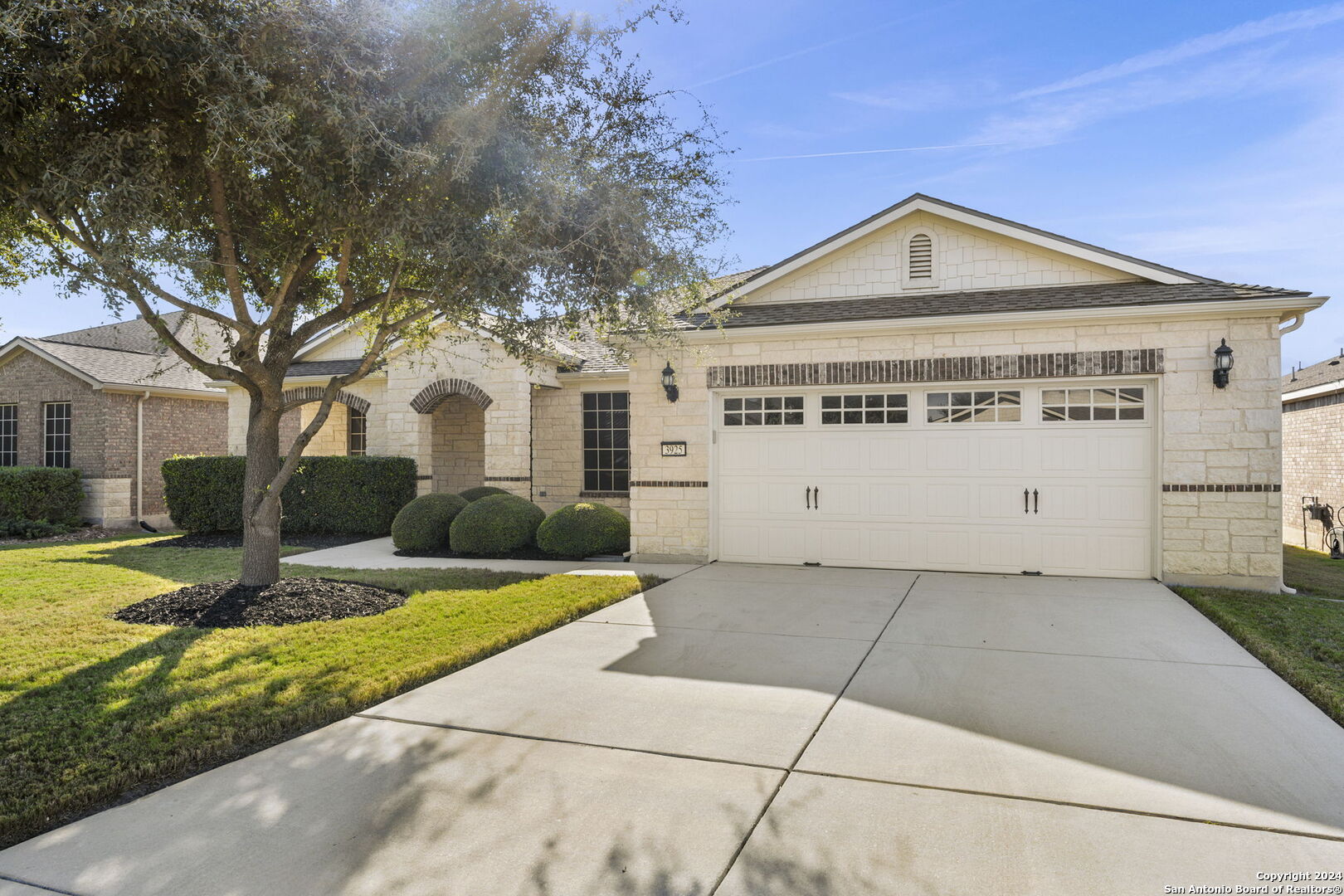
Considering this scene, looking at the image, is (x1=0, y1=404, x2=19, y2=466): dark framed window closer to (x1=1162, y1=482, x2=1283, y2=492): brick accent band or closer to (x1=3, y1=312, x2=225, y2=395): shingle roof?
(x1=3, y1=312, x2=225, y2=395): shingle roof

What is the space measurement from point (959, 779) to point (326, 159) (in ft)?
20.8

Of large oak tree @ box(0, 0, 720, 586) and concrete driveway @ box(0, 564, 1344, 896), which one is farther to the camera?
large oak tree @ box(0, 0, 720, 586)

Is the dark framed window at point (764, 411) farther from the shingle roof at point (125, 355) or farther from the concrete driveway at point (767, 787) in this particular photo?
the shingle roof at point (125, 355)

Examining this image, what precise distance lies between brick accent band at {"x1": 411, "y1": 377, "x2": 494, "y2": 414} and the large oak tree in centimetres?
576

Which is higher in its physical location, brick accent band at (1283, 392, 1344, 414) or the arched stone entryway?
brick accent band at (1283, 392, 1344, 414)

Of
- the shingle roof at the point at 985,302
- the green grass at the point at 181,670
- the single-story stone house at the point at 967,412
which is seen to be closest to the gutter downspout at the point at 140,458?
the green grass at the point at 181,670

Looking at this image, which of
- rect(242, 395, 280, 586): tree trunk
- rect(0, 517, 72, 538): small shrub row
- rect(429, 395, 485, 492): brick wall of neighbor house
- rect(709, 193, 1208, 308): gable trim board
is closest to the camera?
rect(242, 395, 280, 586): tree trunk

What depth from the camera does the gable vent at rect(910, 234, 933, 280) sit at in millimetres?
10117

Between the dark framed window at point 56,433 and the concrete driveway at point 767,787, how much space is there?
17.0 meters

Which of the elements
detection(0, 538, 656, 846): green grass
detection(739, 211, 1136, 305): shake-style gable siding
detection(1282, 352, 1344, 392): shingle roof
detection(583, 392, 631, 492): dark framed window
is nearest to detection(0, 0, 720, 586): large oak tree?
detection(0, 538, 656, 846): green grass

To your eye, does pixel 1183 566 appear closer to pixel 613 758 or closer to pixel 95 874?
pixel 613 758

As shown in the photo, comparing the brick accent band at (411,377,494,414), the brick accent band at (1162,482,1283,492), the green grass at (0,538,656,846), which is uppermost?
the brick accent band at (411,377,494,414)

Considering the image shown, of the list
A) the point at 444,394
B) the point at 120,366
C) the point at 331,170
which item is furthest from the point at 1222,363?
the point at 120,366

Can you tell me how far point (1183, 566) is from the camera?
28.4ft
